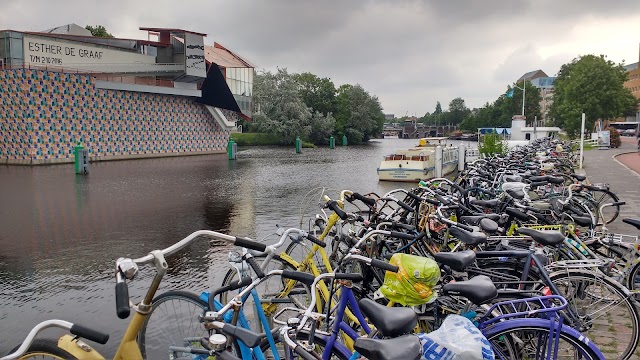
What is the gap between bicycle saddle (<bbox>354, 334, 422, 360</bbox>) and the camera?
6.10ft

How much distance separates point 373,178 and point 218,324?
17.3 m

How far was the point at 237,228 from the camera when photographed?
9.31 m

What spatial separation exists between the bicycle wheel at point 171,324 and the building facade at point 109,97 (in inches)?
1000

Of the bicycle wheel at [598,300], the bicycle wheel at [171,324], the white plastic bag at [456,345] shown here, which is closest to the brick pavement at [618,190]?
the bicycle wheel at [598,300]

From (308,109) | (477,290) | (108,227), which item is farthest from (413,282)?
(308,109)

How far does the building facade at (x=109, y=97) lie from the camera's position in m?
25.1

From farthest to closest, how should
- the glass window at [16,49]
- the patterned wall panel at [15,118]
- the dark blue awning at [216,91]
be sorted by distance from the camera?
the dark blue awning at [216,91] < the patterned wall panel at [15,118] < the glass window at [16,49]

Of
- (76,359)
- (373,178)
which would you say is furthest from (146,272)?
(373,178)

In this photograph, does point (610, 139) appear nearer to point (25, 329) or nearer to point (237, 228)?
point (237, 228)

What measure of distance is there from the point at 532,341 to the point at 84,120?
96.3 ft

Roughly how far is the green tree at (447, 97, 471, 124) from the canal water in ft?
378

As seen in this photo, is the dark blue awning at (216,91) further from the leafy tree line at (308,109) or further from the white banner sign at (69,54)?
the leafy tree line at (308,109)

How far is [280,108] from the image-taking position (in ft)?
175

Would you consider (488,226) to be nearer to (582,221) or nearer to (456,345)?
(582,221)
